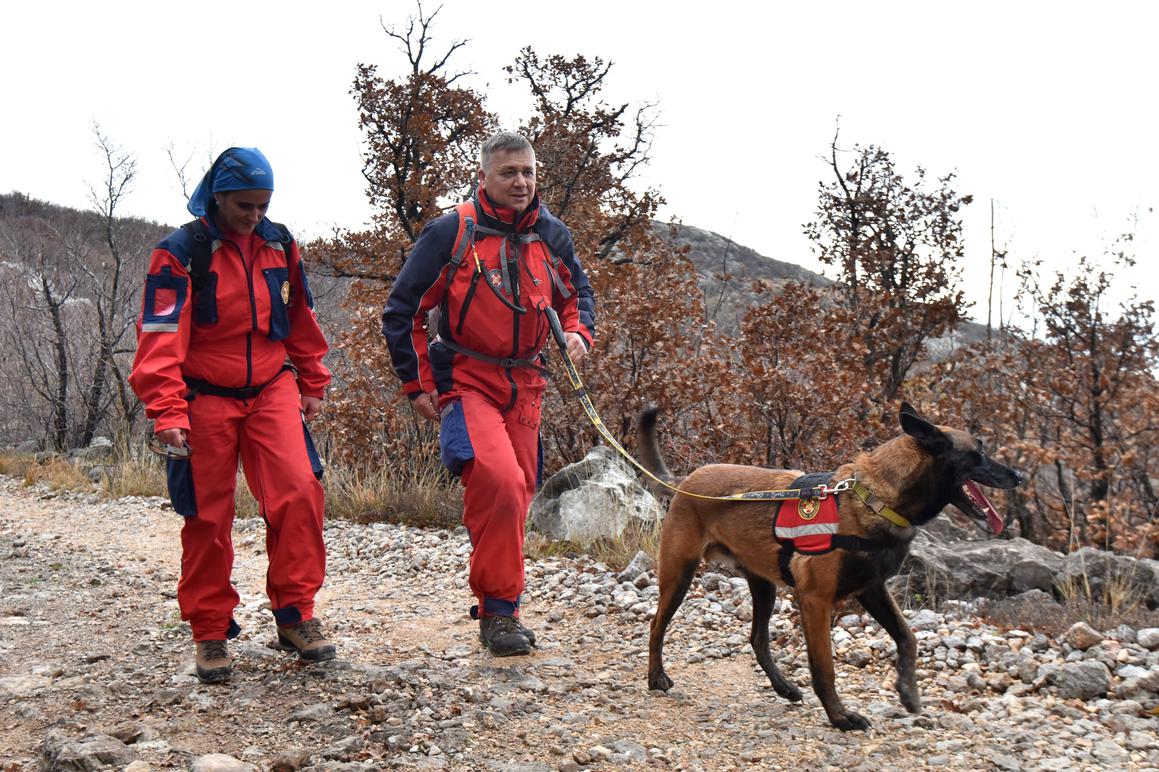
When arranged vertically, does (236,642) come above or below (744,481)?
below

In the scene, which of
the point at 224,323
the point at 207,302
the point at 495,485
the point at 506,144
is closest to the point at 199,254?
the point at 207,302

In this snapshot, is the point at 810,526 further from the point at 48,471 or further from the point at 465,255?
the point at 48,471

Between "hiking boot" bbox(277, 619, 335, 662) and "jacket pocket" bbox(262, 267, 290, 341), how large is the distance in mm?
1304

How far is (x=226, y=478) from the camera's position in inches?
160

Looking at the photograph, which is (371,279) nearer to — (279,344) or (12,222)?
(279,344)

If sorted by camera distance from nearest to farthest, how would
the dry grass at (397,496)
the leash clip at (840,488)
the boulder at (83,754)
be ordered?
the boulder at (83,754) → the leash clip at (840,488) → the dry grass at (397,496)

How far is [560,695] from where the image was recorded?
13.3ft

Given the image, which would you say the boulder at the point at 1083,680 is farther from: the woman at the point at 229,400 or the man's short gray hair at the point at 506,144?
the man's short gray hair at the point at 506,144

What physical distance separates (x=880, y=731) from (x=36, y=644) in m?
4.15

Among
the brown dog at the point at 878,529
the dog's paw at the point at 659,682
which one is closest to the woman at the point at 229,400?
the dog's paw at the point at 659,682

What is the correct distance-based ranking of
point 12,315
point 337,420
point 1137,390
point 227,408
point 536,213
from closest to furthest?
point 227,408 < point 536,213 < point 1137,390 < point 337,420 < point 12,315

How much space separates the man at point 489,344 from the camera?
14.3 feet

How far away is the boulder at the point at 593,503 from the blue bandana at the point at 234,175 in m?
4.10

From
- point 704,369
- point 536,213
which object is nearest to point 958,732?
point 536,213
